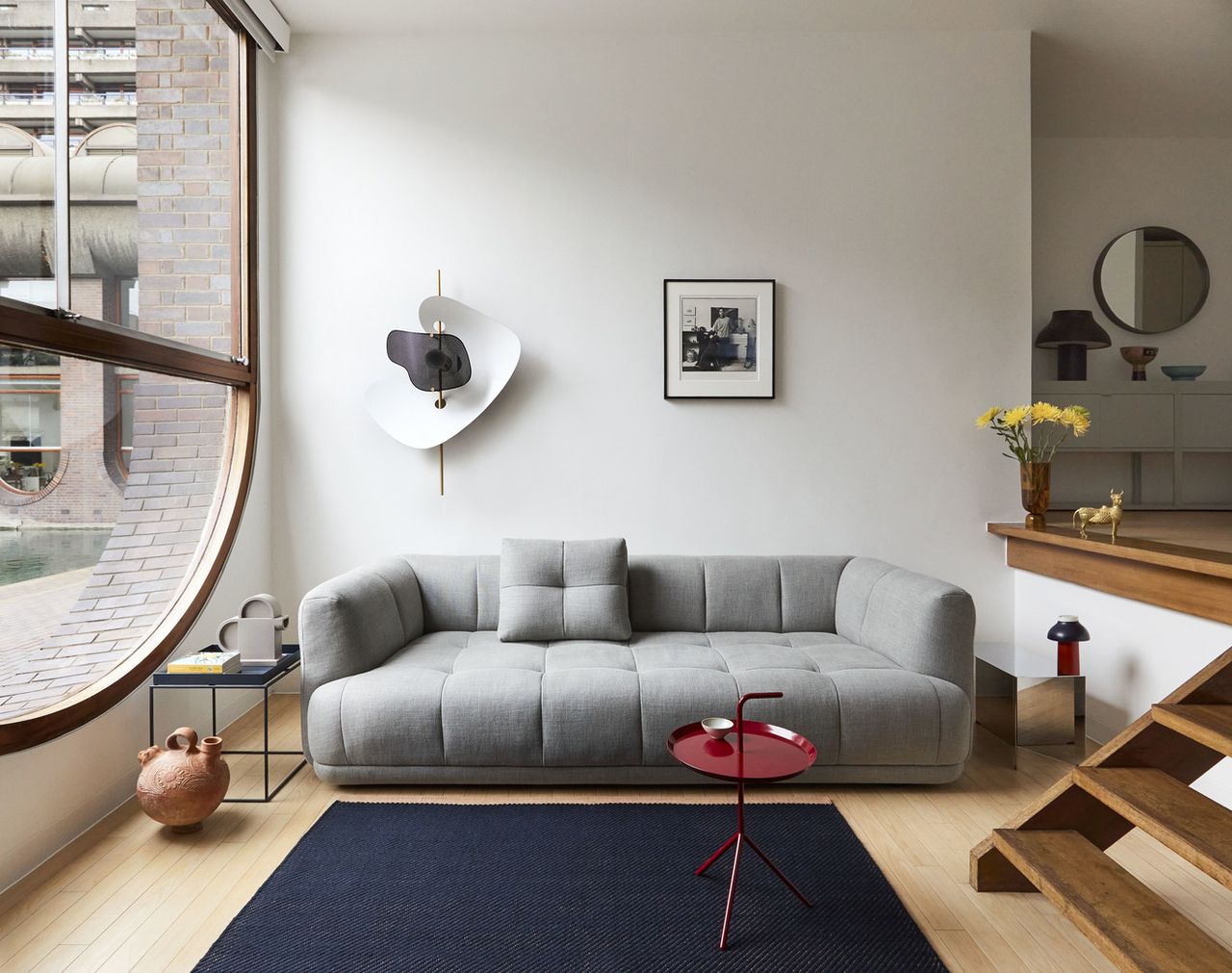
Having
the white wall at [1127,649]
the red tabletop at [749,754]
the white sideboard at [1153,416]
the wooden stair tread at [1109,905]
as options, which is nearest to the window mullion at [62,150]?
the red tabletop at [749,754]

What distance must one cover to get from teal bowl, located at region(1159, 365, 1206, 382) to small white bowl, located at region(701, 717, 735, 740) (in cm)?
409

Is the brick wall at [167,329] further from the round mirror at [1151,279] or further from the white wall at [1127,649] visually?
the round mirror at [1151,279]

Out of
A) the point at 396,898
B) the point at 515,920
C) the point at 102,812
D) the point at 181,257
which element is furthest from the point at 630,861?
the point at 181,257

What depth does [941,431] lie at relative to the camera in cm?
402

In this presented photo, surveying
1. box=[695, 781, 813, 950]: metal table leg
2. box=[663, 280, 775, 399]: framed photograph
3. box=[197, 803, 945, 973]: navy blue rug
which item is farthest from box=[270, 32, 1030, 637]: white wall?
box=[695, 781, 813, 950]: metal table leg

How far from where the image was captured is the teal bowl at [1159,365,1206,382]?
15.4 ft

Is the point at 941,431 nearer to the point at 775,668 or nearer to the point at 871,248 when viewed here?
the point at 871,248

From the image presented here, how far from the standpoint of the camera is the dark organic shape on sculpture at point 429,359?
12.7 feet

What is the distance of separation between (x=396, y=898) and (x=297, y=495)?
7.73 feet

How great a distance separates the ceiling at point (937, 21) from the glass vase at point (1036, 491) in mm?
2115

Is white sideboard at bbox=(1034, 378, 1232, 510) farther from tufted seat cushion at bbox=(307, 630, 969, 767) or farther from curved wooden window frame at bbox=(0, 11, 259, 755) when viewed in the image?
curved wooden window frame at bbox=(0, 11, 259, 755)

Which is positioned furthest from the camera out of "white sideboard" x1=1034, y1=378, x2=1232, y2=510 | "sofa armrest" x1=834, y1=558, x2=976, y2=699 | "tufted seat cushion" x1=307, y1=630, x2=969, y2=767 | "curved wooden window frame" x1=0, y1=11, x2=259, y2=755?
"white sideboard" x1=1034, y1=378, x2=1232, y2=510

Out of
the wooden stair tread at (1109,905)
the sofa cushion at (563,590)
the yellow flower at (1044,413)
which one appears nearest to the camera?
the wooden stair tread at (1109,905)

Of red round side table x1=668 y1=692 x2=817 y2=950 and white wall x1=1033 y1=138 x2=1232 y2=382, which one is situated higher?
white wall x1=1033 y1=138 x2=1232 y2=382
